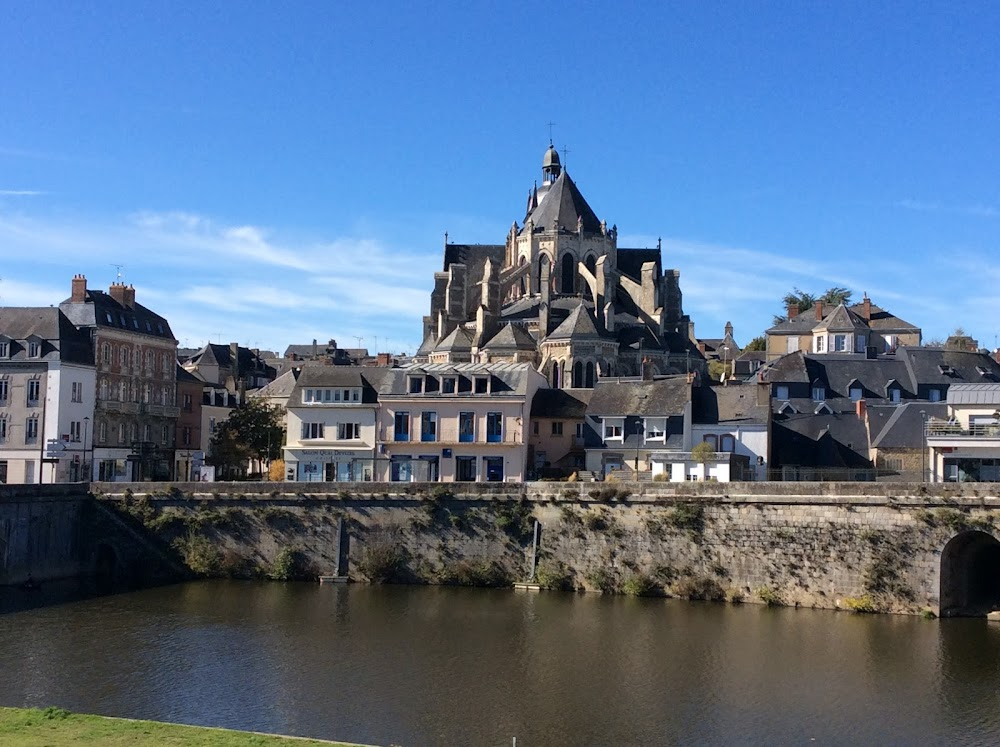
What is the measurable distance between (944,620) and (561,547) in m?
11.9

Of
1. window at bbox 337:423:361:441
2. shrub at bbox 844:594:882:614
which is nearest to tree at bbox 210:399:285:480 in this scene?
window at bbox 337:423:361:441

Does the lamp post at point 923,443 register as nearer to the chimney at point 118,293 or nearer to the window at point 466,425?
the window at point 466,425

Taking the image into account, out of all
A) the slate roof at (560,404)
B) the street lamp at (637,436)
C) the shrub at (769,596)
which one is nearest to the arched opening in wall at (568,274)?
the slate roof at (560,404)

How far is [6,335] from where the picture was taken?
50594 mm

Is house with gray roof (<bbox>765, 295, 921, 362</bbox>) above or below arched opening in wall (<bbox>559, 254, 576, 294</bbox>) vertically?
below

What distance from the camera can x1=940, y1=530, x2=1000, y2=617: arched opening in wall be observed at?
112 feet

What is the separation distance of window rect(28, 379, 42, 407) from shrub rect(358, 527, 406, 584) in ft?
59.3

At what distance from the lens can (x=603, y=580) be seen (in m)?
38.0

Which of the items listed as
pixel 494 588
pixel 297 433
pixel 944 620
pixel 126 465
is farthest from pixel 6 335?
pixel 944 620

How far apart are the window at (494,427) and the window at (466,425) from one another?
557 millimetres

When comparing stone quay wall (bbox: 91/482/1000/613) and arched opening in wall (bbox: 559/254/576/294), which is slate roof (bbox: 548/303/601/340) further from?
stone quay wall (bbox: 91/482/1000/613)

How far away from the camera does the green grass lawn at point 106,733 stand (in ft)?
64.3

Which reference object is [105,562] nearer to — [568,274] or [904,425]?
[904,425]

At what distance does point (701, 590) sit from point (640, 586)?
6.34 feet
